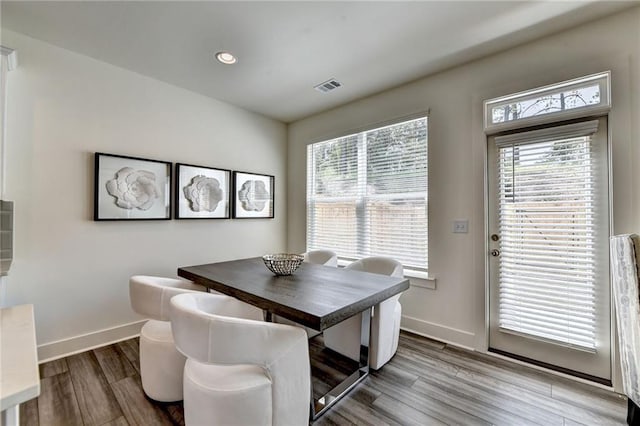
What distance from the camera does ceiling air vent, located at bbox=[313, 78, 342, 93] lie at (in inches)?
118

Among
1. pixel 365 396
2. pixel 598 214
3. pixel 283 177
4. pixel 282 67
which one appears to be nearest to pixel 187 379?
pixel 365 396

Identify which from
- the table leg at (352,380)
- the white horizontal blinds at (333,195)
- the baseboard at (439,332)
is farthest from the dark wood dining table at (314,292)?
the white horizontal blinds at (333,195)

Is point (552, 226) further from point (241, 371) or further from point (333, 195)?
point (241, 371)

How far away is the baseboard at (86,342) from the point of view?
7.63 feet

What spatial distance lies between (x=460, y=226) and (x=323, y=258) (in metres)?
1.46

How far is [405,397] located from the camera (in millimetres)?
1876

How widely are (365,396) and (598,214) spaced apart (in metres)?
2.18

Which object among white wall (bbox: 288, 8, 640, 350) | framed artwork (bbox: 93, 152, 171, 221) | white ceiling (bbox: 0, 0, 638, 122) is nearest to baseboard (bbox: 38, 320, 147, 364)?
framed artwork (bbox: 93, 152, 171, 221)

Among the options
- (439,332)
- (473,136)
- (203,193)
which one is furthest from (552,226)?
(203,193)

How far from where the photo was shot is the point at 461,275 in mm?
2629

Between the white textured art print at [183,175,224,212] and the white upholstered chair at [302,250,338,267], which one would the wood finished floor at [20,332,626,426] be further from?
the white textured art print at [183,175,224,212]

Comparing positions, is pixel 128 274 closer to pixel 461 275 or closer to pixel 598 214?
pixel 461 275

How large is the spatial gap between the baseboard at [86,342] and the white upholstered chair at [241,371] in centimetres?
184

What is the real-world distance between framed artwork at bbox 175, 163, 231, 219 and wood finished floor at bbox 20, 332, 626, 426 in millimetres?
1554
